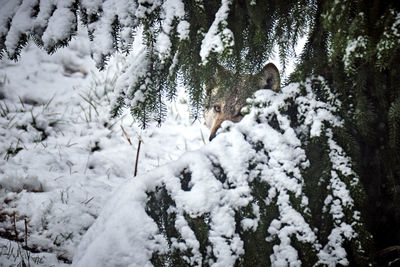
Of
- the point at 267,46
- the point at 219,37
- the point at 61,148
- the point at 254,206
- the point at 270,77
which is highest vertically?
the point at 270,77

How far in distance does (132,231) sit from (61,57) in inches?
161

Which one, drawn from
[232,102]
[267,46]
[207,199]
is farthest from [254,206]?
[232,102]

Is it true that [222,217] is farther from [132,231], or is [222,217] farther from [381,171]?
[381,171]

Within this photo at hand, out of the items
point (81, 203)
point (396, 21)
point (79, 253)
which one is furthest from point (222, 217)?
point (81, 203)

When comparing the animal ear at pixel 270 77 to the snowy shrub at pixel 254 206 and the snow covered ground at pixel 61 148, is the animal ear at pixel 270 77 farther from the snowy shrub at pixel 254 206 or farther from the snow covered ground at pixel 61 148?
the snowy shrub at pixel 254 206

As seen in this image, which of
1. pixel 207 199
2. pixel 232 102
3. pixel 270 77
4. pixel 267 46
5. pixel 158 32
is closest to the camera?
pixel 207 199

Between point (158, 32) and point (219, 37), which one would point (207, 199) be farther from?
point (158, 32)

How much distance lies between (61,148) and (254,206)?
7.91ft

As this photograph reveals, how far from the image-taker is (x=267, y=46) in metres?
1.56

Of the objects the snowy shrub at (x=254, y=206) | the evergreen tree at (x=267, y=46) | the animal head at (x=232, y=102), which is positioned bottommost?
the snowy shrub at (x=254, y=206)

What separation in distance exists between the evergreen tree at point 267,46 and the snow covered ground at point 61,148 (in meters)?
0.87

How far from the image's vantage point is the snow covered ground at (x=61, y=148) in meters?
2.03

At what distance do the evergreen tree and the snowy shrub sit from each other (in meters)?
0.06

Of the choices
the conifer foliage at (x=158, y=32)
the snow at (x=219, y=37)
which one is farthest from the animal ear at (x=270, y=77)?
the snow at (x=219, y=37)
